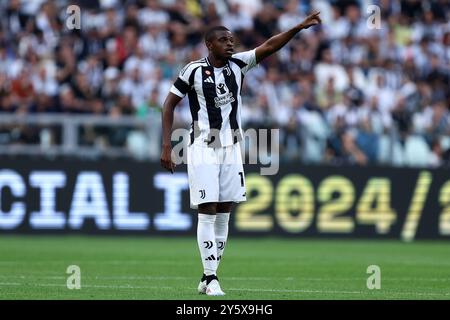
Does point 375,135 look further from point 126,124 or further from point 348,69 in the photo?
point 126,124

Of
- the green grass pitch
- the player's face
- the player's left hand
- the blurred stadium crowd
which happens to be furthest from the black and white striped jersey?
the blurred stadium crowd

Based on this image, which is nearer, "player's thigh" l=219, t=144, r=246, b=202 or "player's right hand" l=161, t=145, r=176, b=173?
"player's right hand" l=161, t=145, r=176, b=173

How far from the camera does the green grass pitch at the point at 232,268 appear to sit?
1153 cm

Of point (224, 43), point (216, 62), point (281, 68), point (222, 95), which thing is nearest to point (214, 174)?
point (222, 95)

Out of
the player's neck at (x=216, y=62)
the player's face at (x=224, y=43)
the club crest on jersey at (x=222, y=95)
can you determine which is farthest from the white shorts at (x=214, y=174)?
the player's face at (x=224, y=43)

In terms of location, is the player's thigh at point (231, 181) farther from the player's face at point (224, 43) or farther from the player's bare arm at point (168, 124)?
the player's face at point (224, 43)

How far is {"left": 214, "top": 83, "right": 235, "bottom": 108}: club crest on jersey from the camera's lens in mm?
11547

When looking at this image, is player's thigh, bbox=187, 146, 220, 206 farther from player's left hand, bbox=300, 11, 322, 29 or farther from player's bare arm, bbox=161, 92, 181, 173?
player's left hand, bbox=300, 11, 322, 29

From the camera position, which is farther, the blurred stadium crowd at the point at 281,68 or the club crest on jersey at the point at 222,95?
the blurred stadium crowd at the point at 281,68

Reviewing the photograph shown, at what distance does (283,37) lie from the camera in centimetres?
1148

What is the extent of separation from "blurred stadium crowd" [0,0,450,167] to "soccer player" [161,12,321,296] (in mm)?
9466

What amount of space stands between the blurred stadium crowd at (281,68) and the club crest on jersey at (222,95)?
9520 millimetres

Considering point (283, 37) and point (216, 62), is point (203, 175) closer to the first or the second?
point (216, 62)
